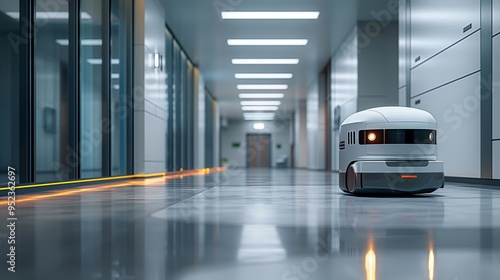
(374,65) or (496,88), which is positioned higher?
(374,65)

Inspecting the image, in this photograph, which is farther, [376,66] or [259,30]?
[259,30]

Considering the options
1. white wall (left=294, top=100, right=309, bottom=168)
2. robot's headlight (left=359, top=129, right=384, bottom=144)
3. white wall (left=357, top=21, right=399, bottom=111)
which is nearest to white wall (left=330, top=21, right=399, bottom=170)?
white wall (left=357, top=21, right=399, bottom=111)

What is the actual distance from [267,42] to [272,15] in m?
2.79

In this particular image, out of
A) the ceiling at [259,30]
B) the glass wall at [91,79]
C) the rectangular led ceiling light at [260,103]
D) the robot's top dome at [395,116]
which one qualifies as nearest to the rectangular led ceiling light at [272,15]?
the ceiling at [259,30]

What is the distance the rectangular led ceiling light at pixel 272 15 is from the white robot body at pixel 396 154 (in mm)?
7644

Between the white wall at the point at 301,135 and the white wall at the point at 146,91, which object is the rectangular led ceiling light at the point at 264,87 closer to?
the white wall at the point at 301,135

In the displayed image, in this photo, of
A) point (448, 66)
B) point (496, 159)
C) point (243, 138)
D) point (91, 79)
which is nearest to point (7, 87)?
point (91, 79)

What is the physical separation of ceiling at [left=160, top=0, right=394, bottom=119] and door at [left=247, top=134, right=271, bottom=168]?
2185 centimetres

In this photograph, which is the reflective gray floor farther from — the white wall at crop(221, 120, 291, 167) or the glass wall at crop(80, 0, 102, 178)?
the white wall at crop(221, 120, 291, 167)

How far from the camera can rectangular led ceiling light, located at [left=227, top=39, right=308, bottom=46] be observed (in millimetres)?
14594

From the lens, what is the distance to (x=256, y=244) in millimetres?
1960

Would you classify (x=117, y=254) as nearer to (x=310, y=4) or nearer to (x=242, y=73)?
(x=310, y=4)

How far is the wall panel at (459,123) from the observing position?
6543 millimetres

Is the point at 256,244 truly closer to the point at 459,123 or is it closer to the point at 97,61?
the point at 459,123
